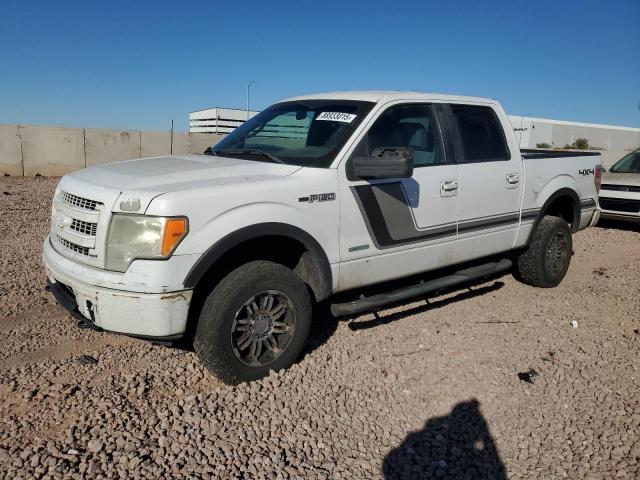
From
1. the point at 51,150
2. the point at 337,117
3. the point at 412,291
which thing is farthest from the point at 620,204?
the point at 51,150

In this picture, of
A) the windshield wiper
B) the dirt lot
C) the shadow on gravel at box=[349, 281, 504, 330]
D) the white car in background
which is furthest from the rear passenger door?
the white car in background

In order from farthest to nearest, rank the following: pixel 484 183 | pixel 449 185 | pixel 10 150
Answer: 1. pixel 10 150
2. pixel 484 183
3. pixel 449 185

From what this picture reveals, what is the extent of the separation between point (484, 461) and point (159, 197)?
2397 mm

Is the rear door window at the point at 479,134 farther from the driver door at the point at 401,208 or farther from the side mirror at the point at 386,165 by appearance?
the side mirror at the point at 386,165

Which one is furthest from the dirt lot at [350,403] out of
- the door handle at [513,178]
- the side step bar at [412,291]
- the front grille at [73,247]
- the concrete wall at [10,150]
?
the concrete wall at [10,150]

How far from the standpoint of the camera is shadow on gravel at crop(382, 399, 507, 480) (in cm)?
286

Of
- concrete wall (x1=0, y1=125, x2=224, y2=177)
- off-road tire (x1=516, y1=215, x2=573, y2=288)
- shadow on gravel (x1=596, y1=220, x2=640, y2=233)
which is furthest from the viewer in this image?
concrete wall (x1=0, y1=125, x2=224, y2=177)

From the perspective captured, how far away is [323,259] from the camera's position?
3846 mm

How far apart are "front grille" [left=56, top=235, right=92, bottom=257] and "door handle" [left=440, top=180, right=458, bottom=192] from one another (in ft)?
9.26

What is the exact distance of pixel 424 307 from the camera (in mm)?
5324

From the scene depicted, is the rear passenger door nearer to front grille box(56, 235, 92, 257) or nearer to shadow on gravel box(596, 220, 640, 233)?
front grille box(56, 235, 92, 257)

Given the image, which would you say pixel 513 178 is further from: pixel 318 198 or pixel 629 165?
pixel 629 165

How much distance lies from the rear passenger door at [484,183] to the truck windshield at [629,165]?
694cm

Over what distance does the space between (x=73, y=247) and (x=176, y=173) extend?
32.9 inches
